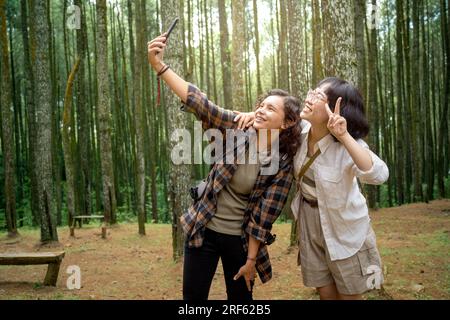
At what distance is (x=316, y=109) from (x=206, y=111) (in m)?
0.54

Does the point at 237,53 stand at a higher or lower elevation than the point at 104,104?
higher

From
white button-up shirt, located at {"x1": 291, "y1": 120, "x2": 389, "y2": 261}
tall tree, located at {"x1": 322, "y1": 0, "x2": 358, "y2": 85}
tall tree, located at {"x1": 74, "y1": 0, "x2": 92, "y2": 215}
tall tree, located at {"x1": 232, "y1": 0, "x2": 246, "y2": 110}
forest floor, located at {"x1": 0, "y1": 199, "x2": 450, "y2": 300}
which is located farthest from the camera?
tall tree, located at {"x1": 74, "y1": 0, "x2": 92, "y2": 215}

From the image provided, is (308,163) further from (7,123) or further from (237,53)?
(7,123)

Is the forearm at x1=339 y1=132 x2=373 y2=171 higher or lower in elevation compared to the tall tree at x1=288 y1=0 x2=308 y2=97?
lower

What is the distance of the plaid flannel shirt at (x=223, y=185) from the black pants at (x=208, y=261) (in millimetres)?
48

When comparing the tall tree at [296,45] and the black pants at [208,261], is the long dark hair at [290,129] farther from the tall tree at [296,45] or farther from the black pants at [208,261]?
the tall tree at [296,45]

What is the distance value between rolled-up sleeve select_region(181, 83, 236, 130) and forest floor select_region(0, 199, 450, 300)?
9.25 feet

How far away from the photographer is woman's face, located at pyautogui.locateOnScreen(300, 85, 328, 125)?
6.56ft

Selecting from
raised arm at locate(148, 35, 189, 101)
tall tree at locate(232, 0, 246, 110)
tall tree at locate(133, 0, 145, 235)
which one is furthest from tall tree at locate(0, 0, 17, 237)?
raised arm at locate(148, 35, 189, 101)

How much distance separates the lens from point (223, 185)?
2.17 meters

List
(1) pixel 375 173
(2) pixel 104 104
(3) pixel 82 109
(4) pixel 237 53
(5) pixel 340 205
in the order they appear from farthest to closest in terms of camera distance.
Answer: (3) pixel 82 109, (2) pixel 104 104, (4) pixel 237 53, (5) pixel 340 205, (1) pixel 375 173
